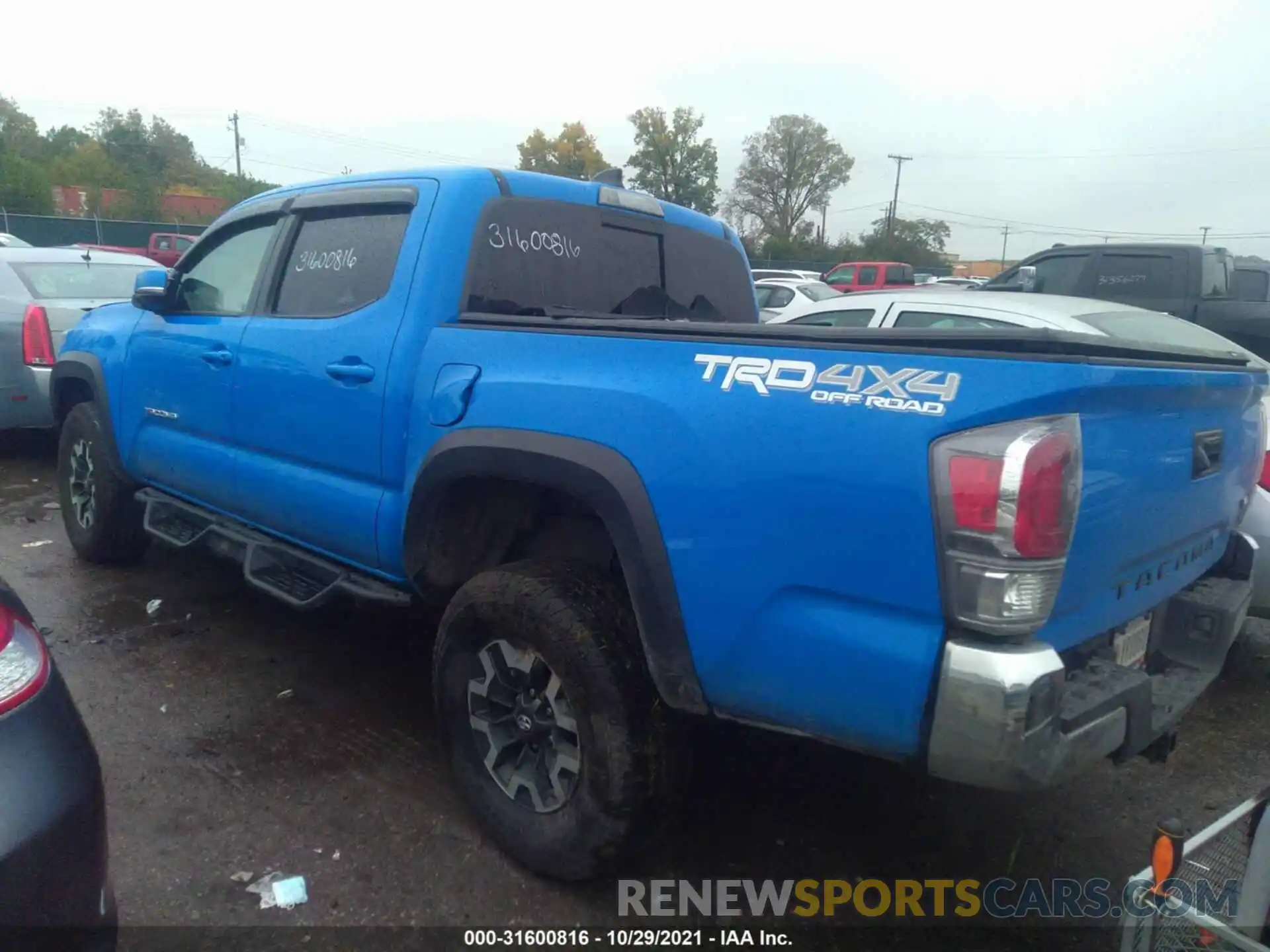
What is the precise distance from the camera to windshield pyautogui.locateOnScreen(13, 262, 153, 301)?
24.3 ft

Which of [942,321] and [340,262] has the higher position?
[340,262]

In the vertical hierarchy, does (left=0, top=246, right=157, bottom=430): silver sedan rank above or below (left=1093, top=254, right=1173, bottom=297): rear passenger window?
below

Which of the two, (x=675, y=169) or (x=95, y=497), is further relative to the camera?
(x=675, y=169)

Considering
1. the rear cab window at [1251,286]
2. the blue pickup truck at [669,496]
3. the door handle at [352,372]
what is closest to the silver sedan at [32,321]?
the blue pickup truck at [669,496]

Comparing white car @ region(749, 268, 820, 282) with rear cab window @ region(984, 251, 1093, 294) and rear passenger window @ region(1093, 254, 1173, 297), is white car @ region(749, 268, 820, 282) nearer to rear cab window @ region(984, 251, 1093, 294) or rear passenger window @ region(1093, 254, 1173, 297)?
rear cab window @ region(984, 251, 1093, 294)

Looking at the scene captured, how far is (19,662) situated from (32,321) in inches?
242

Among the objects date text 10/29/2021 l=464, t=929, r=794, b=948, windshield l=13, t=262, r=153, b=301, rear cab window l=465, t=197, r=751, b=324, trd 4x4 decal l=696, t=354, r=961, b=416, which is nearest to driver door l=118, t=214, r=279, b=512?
rear cab window l=465, t=197, r=751, b=324

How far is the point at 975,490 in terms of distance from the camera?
1.85 metres

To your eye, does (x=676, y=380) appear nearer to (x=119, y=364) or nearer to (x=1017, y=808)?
(x=1017, y=808)

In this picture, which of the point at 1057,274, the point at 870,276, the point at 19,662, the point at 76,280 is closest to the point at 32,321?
the point at 76,280

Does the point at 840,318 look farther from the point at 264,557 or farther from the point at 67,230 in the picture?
the point at 67,230

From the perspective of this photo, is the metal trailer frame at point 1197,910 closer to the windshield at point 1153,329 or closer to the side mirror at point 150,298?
the windshield at point 1153,329

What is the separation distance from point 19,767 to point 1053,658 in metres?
1.99

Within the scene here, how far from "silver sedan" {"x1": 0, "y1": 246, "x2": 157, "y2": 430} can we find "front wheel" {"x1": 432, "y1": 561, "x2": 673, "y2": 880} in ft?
18.2
